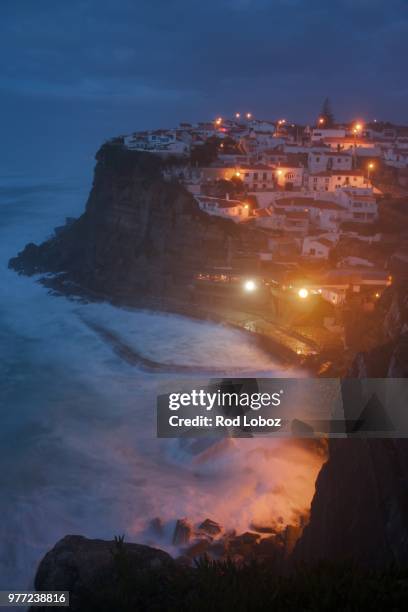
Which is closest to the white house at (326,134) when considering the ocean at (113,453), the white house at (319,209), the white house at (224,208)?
the white house at (319,209)

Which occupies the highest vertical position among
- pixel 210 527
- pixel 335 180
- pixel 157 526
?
pixel 335 180

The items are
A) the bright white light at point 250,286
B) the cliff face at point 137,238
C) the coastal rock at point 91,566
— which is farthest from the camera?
the cliff face at point 137,238

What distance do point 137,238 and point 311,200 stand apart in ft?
36.1

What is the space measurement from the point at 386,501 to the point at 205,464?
7633 mm

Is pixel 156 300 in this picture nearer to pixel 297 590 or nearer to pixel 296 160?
pixel 296 160

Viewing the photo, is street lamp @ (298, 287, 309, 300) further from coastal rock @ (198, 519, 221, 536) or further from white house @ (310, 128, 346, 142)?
white house @ (310, 128, 346, 142)

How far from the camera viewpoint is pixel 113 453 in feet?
50.2

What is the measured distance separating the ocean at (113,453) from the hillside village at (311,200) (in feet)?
17.2

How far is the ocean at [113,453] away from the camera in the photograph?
12.4 meters

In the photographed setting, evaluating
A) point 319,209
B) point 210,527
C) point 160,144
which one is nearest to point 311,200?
point 319,209

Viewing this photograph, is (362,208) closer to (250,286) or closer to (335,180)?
(335,180)

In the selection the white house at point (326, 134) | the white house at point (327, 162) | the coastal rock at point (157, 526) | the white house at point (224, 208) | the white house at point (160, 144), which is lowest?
the coastal rock at point (157, 526)

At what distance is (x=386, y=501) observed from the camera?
732 cm

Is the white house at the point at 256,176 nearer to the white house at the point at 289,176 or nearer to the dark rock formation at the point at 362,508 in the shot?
the white house at the point at 289,176
